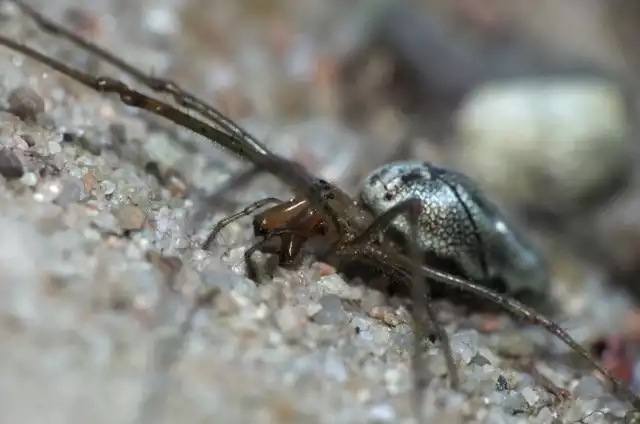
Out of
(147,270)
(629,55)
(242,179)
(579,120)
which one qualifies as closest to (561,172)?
(579,120)

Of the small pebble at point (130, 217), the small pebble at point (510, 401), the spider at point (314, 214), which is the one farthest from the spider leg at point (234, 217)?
the small pebble at point (510, 401)

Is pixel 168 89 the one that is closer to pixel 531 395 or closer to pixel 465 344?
pixel 465 344

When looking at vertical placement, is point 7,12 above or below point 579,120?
below

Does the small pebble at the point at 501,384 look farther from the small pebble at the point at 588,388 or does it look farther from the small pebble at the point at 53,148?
the small pebble at the point at 53,148

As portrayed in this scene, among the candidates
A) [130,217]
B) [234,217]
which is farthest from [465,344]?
[130,217]

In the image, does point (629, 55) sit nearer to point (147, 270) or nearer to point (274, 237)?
point (274, 237)

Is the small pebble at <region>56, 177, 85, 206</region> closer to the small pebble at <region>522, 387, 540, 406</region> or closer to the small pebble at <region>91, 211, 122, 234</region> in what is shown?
the small pebble at <region>91, 211, 122, 234</region>
